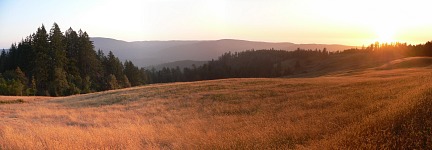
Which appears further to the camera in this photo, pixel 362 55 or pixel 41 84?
pixel 362 55

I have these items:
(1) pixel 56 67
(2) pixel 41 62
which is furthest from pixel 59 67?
(2) pixel 41 62

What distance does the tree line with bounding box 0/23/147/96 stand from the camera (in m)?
74.4

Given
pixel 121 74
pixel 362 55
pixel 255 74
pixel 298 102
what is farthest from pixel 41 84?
pixel 362 55

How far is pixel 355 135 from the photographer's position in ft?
28.8

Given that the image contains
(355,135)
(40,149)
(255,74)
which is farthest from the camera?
(255,74)

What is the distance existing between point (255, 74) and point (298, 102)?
146177mm

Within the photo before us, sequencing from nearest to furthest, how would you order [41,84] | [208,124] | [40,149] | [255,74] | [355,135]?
[355,135] < [40,149] < [208,124] < [41,84] < [255,74]

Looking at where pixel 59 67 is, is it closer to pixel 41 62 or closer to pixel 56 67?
pixel 56 67

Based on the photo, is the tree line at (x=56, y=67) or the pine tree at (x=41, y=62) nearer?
the tree line at (x=56, y=67)

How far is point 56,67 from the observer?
7881 cm

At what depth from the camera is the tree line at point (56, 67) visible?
74375 mm

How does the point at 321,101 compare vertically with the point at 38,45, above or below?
below

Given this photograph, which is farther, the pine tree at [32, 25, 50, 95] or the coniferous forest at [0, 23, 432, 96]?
the pine tree at [32, 25, 50, 95]

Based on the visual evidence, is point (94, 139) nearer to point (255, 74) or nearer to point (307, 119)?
point (307, 119)
